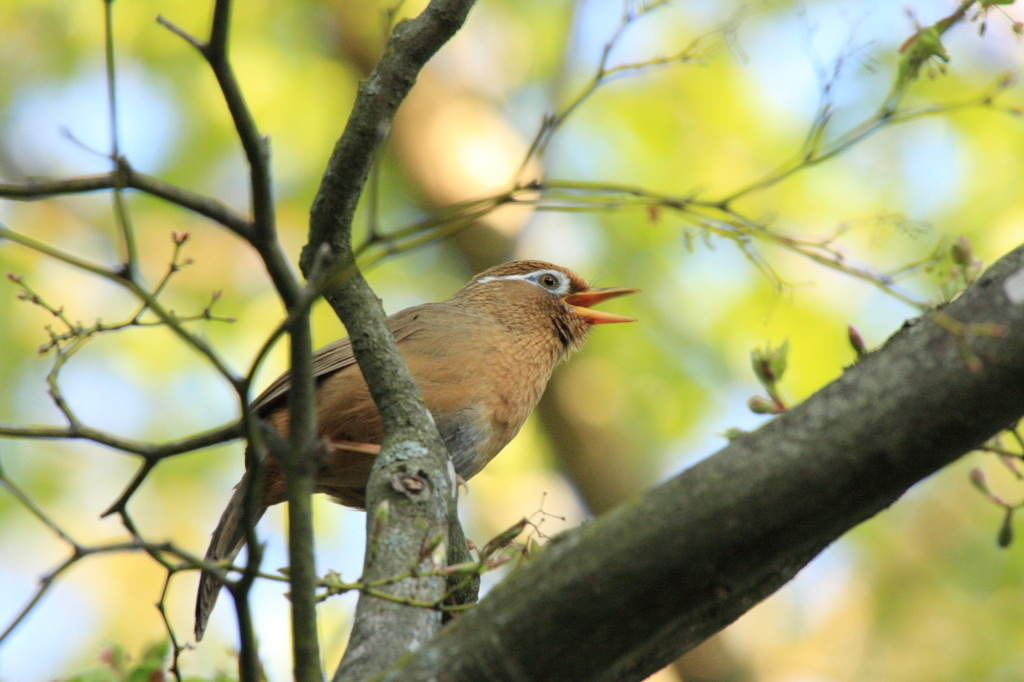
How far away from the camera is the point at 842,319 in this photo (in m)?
8.37

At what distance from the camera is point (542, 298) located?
5.80m

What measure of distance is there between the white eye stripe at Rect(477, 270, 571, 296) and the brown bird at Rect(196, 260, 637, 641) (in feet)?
0.98

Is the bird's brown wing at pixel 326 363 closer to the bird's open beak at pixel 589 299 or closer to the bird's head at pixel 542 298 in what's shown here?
the bird's head at pixel 542 298

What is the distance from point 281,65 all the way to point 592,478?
18.0 feet

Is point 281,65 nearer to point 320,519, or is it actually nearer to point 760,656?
point 320,519

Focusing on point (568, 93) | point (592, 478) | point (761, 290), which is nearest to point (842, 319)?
point (761, 290)

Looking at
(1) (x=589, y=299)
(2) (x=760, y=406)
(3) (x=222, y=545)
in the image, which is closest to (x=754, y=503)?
(2) (x=760, y=406)

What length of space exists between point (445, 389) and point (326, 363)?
74 cm

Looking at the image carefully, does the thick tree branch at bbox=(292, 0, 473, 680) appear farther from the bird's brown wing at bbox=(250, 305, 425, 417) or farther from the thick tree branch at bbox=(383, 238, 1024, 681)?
the bird's brown wing at bbox=(250, 305, 425, 417)

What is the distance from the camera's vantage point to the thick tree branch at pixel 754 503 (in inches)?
75.6

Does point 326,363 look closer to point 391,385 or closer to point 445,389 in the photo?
point 445,389

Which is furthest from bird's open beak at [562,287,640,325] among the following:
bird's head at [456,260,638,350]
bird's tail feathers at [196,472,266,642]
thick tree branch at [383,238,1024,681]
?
thick tree branch at [383,238,1024,681]

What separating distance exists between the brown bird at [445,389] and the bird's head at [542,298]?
0.5 inches

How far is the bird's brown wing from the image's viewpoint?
15.7 ft
